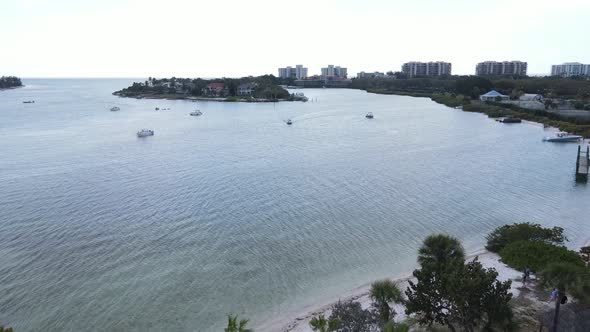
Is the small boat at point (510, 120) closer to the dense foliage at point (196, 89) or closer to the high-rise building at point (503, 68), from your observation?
the dense foliage at point (196, 89)

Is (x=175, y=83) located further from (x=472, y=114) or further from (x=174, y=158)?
(x=174, y=158)

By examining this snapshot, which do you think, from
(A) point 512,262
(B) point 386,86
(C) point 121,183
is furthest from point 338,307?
(B) point 386,86

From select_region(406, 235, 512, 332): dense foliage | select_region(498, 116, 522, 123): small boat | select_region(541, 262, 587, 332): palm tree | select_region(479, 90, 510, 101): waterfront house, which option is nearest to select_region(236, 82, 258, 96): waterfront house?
select_region(479, 90, 510, 101): waterfront house

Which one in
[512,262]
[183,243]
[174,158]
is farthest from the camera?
[174,158]

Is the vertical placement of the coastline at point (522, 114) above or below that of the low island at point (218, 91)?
below

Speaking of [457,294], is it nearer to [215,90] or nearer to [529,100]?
[529,100]

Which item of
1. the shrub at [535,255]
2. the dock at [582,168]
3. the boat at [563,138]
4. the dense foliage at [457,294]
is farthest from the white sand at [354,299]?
the boat at [563,138]
